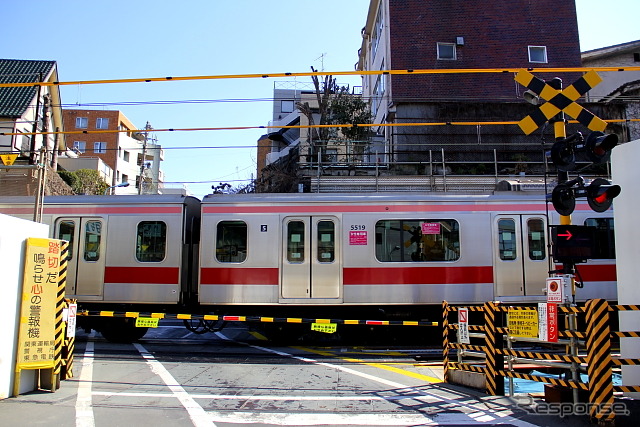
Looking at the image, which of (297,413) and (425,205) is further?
(425,205)

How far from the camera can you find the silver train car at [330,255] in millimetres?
11234

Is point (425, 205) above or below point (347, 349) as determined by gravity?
above

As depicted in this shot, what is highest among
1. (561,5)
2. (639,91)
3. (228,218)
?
(561,5)

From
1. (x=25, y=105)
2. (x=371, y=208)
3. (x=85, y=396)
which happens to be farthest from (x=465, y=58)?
(x=25, y=105)

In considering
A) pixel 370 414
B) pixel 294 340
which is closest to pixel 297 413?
pixel 370 414

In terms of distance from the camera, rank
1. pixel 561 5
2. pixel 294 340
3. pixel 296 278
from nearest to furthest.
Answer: pixel 296 278 < pixel 294 340 < pixel 561 5

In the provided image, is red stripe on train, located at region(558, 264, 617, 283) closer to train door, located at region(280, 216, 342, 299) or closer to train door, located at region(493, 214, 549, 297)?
train door, located at region(493, 214, 549, 297)

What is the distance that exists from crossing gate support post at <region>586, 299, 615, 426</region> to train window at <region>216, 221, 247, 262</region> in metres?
7.36

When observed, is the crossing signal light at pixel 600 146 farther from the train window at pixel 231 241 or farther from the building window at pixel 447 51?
the building window at pixel 447 51

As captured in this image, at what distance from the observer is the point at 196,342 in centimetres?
1284

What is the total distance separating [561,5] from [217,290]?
22.9m

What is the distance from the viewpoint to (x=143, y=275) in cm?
1153

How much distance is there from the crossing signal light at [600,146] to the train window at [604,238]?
5.30 m

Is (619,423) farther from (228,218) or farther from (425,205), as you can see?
(228,218)
